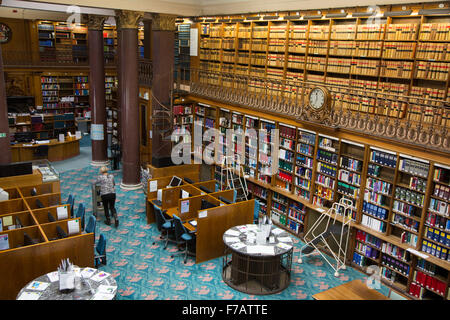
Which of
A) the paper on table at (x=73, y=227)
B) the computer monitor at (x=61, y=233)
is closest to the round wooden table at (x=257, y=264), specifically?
the paper on table at (x=73, y=227)

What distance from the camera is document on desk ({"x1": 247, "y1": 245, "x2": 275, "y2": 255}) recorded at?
6.81 metres

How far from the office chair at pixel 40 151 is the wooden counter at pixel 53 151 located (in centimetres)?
9

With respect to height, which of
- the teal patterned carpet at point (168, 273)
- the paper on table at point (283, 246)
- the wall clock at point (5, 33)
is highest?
the wall clock at point (5, 33)

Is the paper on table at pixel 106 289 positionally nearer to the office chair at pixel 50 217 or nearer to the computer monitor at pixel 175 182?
the office chair at pixel 50 217

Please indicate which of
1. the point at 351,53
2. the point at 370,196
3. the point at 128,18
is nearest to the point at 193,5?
the point at 128,18

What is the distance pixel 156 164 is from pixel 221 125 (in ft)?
7.34

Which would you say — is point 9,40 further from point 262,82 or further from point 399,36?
point 399,36

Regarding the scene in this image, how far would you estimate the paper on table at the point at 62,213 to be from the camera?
7.61 metres

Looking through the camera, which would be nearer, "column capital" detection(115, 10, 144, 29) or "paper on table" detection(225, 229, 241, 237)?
"paper on table" detection(225, 229, 241, 237)

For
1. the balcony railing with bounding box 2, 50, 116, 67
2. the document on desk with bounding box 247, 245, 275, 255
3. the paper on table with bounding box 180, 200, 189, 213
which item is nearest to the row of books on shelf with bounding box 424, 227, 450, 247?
the document on desk with bounding box 247, 245, 275, 255

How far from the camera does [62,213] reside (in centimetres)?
764

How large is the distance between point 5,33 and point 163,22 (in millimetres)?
9088

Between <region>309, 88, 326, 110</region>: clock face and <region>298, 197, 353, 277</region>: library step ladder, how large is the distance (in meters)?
1.93

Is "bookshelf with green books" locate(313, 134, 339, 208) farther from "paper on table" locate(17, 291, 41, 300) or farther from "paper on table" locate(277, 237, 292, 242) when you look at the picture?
"paper on table" locate(17, 291, 41, 300)
